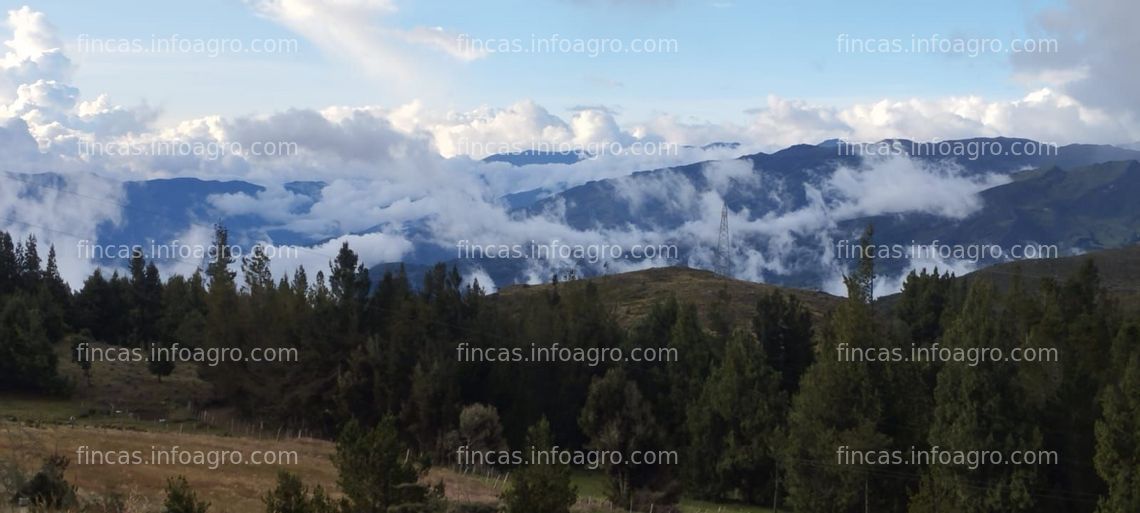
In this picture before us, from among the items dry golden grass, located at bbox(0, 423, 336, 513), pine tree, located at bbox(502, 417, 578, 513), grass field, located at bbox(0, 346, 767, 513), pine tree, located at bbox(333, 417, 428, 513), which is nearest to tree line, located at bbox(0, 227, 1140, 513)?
grass field, located at bbox(0, 346, 767, 513)

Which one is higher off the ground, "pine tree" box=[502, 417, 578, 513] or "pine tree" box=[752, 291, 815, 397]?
"pine tree" box=[752, 291, 815, 397]

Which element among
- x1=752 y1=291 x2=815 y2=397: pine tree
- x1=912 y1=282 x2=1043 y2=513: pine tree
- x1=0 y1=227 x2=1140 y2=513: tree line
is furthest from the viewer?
x1=752 y1=291 x2=815 y2=397: pine tree

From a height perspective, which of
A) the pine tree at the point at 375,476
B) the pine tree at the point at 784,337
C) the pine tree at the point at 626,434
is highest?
the pine tree at the point at 784,337

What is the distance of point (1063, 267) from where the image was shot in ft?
655

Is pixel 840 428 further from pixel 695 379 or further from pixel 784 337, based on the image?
pixel 784 337

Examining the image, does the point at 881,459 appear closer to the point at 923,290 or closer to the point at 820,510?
the point at 820,510

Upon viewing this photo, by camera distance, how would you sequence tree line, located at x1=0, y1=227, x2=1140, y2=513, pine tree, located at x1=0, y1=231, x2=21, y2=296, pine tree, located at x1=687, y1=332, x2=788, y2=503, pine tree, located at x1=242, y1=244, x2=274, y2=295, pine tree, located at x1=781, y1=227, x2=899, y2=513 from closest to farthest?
tree line, located at x1=0, y1=227, x2=1140, y2=513 < pine tree, located at x1=781, y1=227, x2=899, y2=513 < pine tree, located at x1=687, y1=332, x2=788, y2=503 < pine tree, located at x1=242, y1=244, x2=274, y2=295 < pine tree, located at x1=0, y1=231, x2=21, y2=296

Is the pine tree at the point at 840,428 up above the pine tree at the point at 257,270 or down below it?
below

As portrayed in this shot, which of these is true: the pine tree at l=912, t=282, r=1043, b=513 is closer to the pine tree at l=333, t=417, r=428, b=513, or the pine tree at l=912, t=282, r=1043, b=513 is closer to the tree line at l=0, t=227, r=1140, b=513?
the tree line at l=0, t=227, r=1140, b=513

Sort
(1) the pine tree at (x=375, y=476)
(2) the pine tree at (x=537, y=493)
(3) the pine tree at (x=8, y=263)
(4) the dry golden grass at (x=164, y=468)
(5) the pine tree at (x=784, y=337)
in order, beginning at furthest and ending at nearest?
(3) the pine tree at (x=8, y=263) → (5) the pine tree at (x=784, y=337) → (4) the dry golden grass at (x=164, y=468) → (2) the pine tree at (x=537, y=493) → (1) the pine tree at (x=375, y=476)

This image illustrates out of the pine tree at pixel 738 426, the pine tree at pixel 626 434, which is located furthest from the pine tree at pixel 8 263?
the pine tree at pixel 738 426

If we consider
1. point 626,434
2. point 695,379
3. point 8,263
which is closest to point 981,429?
point 626,434

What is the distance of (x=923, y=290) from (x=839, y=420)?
40.4m

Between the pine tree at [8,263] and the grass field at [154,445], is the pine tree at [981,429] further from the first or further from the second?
the pine tree at [8,263]
